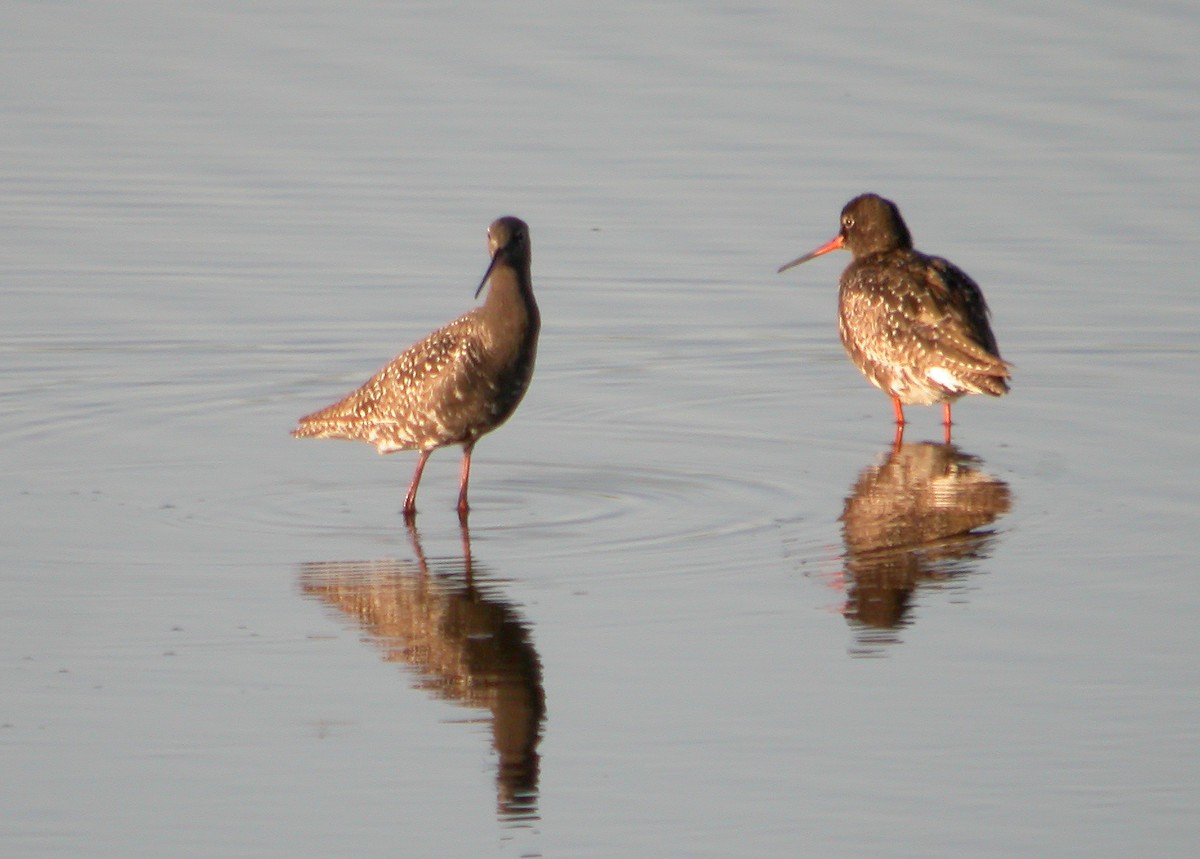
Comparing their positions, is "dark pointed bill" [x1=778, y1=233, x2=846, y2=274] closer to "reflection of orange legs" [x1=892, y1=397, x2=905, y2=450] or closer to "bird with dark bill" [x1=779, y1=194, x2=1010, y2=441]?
"bird with dark bill" [x1=779, y1=194, x2=1010, y2=441]

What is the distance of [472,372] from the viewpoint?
11.6m

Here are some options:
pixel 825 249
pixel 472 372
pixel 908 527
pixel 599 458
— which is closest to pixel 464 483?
pixel 472 372

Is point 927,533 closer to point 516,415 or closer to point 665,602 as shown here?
point 665,602

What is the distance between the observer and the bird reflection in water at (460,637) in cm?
810

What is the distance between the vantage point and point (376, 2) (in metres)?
26.0

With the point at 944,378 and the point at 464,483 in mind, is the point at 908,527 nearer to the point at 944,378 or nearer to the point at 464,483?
the point at 464,483

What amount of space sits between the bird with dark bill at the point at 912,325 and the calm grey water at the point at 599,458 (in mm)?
372

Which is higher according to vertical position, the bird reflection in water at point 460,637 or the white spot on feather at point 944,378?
the white spot on feather at point 944,378

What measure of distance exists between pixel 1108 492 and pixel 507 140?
32.1 ft

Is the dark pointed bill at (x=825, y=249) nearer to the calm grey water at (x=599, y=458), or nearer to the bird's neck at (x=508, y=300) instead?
the calm grey water at (x=599, y=458)

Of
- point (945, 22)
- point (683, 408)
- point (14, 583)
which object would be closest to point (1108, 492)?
point (683, 408)

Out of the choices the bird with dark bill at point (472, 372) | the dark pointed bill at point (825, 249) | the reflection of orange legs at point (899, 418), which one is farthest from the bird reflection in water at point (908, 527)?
the dark pointed bill at point (825, 249)

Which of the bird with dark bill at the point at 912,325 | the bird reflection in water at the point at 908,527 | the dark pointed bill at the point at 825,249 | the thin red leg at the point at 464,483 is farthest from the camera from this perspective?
the dark pointed bill at the point at 825,249

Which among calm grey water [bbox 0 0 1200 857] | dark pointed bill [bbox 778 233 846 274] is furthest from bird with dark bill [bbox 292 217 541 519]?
dark pointed bill [bbox 778 233 846 274]
